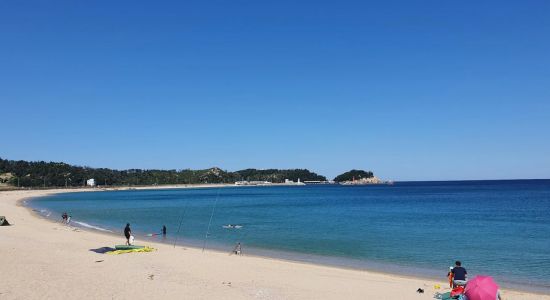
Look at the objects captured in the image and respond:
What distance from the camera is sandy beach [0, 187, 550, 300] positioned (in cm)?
1460

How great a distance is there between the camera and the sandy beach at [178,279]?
14602mm

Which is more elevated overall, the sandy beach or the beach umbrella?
the beach umbrella

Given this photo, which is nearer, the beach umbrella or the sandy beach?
the beach umbrella

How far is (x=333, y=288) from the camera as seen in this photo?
1664cm

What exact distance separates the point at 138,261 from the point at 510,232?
35179 mm

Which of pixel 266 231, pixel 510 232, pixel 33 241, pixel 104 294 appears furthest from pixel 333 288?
pixel 510 232

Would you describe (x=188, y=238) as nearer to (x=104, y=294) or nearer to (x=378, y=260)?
(x=378, y=260)

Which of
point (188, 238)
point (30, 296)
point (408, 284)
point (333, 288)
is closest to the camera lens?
point (30, 296)

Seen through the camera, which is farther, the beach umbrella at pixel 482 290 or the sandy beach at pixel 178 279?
the sandy beach at pixel 178 279

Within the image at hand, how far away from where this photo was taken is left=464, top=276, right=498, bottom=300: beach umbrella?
36.9 feet

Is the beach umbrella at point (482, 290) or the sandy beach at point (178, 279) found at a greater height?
the beach umbrella at point (482, 290)

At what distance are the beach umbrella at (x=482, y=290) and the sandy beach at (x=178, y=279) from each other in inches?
164

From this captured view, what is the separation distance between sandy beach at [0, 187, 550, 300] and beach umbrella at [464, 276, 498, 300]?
4177 mm

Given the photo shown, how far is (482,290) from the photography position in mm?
11352
